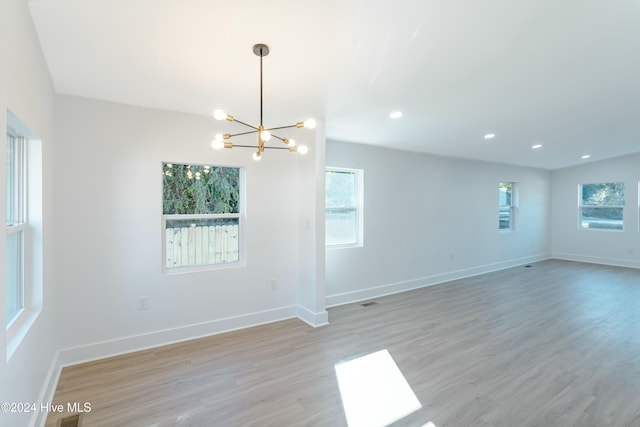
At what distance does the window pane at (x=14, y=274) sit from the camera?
188 cm

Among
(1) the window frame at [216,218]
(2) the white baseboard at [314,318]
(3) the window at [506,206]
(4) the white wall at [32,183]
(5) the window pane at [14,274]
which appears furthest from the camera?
(3) the window at [506,206]

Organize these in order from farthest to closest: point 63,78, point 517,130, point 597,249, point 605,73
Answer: point 597,249 < point 517,130 < point 605,73 < point 63,78

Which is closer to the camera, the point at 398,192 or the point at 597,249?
the point at 398,192

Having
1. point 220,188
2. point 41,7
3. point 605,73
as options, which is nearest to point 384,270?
point 220,188

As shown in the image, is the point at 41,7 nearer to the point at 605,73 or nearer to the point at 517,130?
the point at 605,73

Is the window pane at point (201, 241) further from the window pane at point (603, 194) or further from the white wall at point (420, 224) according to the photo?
the window pane at point (603, 194)

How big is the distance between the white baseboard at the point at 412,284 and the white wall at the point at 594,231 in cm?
177

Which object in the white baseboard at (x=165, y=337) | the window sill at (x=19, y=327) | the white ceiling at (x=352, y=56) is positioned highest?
the white ceiling at (x=352, y=56)

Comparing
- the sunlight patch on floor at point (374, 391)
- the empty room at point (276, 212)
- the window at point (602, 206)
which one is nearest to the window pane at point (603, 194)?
the window at point (602, 206)

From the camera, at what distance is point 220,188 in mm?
3641

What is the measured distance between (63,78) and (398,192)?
448 cm

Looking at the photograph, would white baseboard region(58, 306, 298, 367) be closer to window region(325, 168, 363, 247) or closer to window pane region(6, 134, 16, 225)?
window region(325, 168, 363, 247)

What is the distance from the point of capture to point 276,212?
394cm

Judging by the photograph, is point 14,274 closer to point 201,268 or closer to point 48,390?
point 48,390
